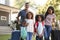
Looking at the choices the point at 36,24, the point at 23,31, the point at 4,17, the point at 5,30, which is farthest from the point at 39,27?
the point at 4,17

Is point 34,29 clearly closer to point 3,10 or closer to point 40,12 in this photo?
point 40,12

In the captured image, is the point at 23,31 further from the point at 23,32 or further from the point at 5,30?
the point at 5,30

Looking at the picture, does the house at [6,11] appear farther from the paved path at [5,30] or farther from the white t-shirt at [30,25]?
the white t-shirt at [30,25]

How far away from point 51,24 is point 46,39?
38 cm

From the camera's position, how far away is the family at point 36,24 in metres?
3.65

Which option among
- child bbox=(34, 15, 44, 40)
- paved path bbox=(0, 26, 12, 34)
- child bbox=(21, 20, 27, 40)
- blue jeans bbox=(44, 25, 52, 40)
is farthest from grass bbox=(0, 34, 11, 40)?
blue jeans bbox=(44, 25, 52, 40)

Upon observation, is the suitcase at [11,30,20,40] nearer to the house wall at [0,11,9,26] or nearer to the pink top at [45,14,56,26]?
the house wall at [0,11,9,26]

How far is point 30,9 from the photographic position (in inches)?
150

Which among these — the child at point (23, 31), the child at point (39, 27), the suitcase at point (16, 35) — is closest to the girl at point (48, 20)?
the child at point (39, 27)

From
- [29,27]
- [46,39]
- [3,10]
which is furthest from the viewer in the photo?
[3,10]

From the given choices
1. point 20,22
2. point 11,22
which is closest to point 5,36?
point 11,22

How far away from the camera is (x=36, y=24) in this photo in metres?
3.70

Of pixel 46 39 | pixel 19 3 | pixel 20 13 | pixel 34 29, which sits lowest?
pixel 46 39

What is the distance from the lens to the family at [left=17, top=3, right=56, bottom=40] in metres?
3.65
